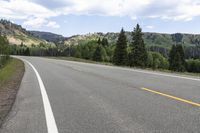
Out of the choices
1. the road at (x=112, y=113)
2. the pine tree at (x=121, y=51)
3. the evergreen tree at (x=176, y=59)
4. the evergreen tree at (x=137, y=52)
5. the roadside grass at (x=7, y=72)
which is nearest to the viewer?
the road at (x=112, y=113)

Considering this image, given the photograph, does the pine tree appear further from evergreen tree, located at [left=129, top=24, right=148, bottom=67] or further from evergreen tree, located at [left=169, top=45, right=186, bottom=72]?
evergreen tree, located at [left=169, top=45, right=186, bottom=72]

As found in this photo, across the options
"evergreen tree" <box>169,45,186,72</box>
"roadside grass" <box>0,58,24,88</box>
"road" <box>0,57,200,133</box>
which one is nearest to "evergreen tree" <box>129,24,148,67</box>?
"evergreen tree" <box>169,45,186,72</box>

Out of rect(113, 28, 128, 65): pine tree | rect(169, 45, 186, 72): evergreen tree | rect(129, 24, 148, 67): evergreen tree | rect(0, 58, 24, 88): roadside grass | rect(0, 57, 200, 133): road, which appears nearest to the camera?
rect(0, 57, 200, 133): road

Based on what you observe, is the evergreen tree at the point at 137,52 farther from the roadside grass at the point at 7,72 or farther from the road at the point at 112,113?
the road at the point at 112,113

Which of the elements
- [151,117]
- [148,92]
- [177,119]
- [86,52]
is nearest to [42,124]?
[151,117]

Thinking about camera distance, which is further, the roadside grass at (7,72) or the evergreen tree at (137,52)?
the evergreen tree at (137,52)

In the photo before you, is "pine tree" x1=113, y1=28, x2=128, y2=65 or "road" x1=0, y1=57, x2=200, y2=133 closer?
"road" x1=0, y1=57, x2=200, y2=133

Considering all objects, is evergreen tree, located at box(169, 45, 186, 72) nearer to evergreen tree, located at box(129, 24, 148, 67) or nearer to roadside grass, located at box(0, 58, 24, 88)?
evergreen tree, located at box(129, 24, 148, 67)

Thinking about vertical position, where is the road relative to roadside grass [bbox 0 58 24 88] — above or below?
above

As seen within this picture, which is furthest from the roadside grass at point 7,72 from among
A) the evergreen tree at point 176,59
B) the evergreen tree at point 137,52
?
the evergreen tree at point 176,59

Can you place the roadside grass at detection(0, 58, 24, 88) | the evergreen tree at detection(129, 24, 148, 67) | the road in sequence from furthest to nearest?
the evergreen tree at detection(129, 24, 148, 67), the roadside grass at detection(0, 58, 24, 88), the road

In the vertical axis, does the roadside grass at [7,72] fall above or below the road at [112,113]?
below

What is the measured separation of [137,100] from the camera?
27.8 ft

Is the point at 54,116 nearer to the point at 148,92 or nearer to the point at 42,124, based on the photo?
the point at 42,124
